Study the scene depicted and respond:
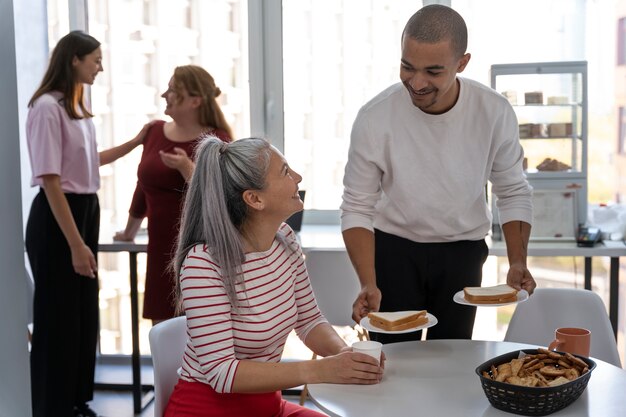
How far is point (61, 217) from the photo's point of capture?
123 inches

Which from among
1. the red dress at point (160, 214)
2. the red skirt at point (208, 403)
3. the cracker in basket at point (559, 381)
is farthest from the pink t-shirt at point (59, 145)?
the cracker in basket at point (559, 381)

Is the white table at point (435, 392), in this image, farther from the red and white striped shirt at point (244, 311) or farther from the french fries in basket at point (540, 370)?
the red and white striped shirt at point (244, 311)

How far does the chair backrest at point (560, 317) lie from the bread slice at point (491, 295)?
416 millimetres

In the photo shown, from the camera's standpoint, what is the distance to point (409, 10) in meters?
4.08

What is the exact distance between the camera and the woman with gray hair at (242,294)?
1721 millimetres

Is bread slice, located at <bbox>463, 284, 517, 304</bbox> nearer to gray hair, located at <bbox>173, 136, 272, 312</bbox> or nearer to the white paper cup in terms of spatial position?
the white paper cup

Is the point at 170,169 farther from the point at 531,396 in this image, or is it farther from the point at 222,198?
the point at 531,396

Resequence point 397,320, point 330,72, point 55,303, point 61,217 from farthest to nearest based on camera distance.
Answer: point 330,72
point 55,303
point 61,217
point 397,320

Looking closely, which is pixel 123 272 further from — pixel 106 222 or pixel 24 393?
pixel 24 393

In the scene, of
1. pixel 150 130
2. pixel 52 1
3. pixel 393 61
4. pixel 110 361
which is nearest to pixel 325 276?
pixel 150 130

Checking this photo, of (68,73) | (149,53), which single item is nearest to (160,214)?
(68,73)

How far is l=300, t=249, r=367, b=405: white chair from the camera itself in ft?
10.9

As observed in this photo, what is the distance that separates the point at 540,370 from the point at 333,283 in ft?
5.78

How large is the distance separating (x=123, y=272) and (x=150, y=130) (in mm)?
1225
